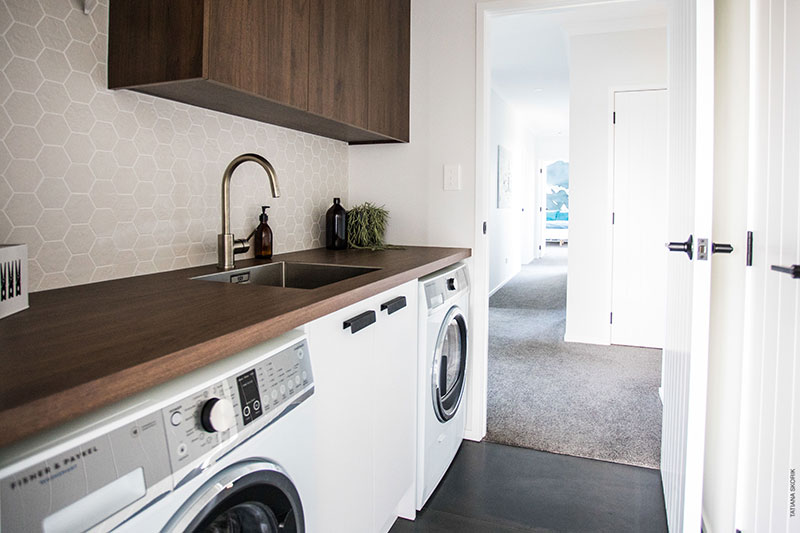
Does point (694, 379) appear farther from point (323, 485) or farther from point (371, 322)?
point (323, 485)

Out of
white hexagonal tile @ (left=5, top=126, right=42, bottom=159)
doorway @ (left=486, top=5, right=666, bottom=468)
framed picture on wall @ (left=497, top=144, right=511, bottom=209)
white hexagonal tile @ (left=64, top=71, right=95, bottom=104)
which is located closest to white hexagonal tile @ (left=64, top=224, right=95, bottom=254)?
white hexagonal tile @ (left=5, top=126, right=42, bottom=159)

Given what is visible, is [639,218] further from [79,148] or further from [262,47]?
[79,148]

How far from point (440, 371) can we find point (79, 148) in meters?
1.50

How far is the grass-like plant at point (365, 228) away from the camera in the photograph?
8.61 ft

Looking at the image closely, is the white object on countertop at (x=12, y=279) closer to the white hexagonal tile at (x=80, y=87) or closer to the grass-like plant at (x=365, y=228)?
the white hexagonal tile at (x=80, y=87)

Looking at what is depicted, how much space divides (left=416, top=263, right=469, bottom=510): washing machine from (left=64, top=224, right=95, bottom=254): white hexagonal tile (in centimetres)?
108

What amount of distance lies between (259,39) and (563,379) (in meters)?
2.97

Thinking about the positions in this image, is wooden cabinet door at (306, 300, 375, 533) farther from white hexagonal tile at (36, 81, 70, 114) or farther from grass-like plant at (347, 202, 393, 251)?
grass-like plant at (347, 202, 393, 251)

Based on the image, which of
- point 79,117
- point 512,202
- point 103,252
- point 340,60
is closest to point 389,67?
point 340,60

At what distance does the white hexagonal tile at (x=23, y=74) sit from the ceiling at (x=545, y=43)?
2052 millimetres

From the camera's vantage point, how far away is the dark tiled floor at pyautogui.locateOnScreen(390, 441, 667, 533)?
1.97 metres

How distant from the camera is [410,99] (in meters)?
2.76

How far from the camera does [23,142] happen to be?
1267mm

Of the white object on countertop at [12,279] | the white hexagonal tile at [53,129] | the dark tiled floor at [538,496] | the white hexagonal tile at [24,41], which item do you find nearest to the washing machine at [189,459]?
the white object on countertop at [12,279]
